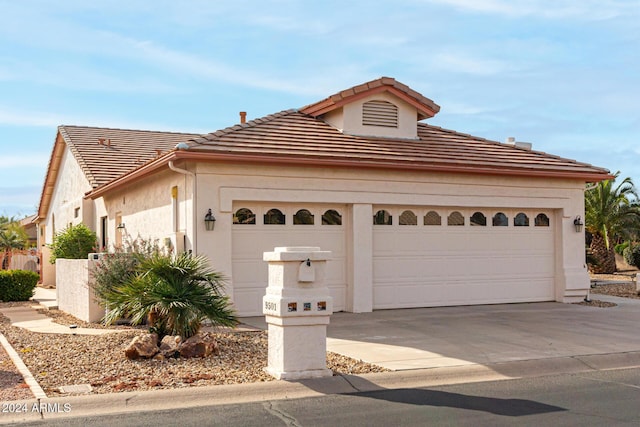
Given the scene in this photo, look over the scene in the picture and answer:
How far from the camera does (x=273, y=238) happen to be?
15.2 meters

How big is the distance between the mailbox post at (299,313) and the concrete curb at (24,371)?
8.84ft

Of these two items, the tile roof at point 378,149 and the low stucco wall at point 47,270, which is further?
the low stucco wall at point 47,270

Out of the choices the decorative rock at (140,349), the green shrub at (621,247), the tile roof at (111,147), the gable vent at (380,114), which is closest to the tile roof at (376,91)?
the gable vent at (380,114)

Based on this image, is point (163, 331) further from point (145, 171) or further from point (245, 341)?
point (145, 171)

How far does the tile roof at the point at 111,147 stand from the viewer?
24047mm

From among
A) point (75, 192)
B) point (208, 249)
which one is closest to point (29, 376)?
point (208, 249)

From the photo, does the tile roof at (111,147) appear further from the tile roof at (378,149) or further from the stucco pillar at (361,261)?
the stucco pillar at (361,261)

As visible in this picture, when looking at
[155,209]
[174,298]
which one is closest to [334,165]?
[155,209]

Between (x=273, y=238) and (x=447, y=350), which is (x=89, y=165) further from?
(x=447, y=350)

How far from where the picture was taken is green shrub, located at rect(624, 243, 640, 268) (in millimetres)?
33562

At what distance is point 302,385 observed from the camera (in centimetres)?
868

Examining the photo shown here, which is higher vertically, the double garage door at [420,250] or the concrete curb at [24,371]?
the double garage door at [420,250]

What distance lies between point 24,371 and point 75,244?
12.9 metres

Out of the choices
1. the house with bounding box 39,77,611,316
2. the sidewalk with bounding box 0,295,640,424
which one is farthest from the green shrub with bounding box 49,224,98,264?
the sidewalk with bounding box 0,295,640,424
